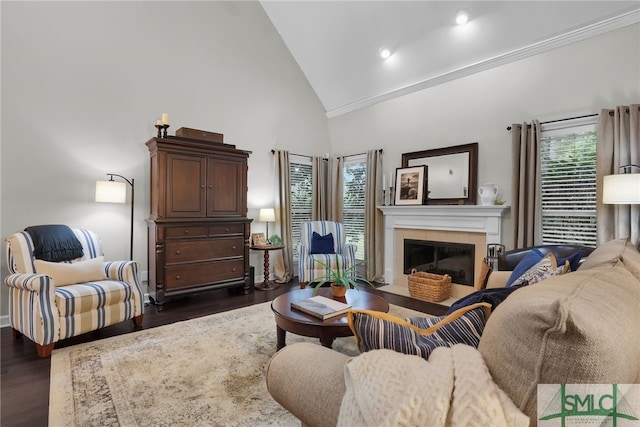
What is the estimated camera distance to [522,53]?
145 inches

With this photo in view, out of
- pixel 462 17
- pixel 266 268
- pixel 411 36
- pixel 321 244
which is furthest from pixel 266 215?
pixel 462 17

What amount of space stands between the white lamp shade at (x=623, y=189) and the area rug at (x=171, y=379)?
2.44 meters

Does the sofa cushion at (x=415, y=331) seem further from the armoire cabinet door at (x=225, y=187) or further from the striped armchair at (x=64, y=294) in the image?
the armoire cabinet door at (x=225, y=187)

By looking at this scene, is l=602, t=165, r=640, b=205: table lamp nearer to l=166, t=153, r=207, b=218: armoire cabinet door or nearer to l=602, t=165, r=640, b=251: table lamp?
l=602, t=165, r=640, b=251: table lamp

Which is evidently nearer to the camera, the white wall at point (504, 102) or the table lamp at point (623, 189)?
the table lamp at point (623, 189)

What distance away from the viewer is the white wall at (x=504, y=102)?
317cm

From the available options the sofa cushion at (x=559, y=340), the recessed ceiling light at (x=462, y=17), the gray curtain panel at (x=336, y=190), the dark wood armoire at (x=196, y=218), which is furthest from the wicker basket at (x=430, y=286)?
the sofa cushion at (x=559, y=340)

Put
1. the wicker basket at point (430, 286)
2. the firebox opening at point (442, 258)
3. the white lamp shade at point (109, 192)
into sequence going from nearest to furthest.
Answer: the white lamp shade at point (109, 192), the wicker basket at point (430, 286), the firebox opening at point (442, 258)

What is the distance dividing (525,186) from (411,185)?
145cm

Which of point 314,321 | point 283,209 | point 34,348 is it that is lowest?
point 34,348

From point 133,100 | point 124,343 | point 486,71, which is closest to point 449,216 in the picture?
point 486,71

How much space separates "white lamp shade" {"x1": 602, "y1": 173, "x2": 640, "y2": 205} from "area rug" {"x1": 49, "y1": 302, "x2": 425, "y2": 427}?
96.1 inches

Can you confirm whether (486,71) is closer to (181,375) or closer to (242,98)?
(242,98)

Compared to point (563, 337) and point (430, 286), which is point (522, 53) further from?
point (563, 337)
